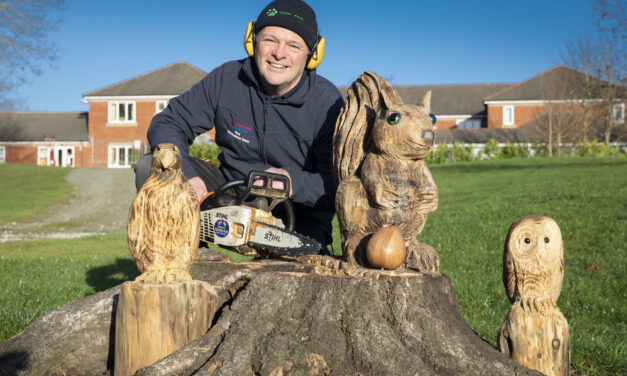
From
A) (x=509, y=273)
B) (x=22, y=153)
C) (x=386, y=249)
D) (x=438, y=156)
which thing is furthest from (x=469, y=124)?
(x=386, y=249)

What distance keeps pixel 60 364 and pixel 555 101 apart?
35078 mm

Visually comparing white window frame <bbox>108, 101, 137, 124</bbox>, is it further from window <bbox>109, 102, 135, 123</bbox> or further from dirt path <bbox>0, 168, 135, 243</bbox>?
dirt path <bbox>0, 168, 135, 243</bbox>

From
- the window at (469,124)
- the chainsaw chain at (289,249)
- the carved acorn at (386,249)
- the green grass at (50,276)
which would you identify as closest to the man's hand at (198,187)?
the chainsaw chain at (289,249)

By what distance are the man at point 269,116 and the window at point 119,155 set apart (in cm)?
3570

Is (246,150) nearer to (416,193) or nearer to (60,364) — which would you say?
(416,193)

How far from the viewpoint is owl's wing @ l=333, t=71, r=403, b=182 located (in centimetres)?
330

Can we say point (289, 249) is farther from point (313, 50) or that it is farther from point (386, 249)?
point (313, 50)

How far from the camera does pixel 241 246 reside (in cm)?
347

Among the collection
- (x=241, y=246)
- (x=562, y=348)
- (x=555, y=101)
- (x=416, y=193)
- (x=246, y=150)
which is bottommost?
(x=562, y=348)

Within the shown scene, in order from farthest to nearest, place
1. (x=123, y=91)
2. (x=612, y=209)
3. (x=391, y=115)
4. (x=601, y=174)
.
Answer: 1. (x=123, y=91)
2. (x=601, y=174)
3. (x=612, y=209)
4. (x=391, y=115)

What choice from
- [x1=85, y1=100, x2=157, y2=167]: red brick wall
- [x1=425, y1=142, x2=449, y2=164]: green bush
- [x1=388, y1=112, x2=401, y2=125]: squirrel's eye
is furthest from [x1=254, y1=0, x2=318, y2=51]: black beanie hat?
[x1=85, y1=100, x2=157, y2=167]: red brick wall

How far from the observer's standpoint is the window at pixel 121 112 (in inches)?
1517

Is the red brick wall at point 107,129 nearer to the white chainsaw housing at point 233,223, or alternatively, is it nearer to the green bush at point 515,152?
the green bush at point 515,152

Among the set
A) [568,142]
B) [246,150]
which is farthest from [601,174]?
[568,142]
